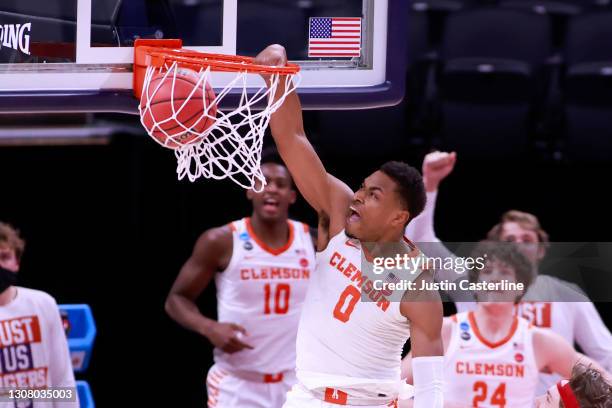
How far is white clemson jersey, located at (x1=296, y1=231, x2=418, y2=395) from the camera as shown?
3.94 m

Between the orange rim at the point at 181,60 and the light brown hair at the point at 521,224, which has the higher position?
the orange rim at the point at 181,60

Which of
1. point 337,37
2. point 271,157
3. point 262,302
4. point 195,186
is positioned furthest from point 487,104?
point 337,37

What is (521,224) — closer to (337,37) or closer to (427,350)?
(337,37)

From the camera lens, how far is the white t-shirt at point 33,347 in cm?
511

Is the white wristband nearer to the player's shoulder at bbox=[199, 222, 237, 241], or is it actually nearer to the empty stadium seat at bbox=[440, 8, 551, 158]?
the player's shoulder at bbox=[199, 222, 237, 241]

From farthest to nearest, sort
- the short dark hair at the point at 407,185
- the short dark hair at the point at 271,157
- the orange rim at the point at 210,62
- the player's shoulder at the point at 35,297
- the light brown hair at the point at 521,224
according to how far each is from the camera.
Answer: the short dark hair at the point at 271,157, the light brown hair at the point at 521,224, the player's shoulder at the point at 35,297, the short dark hair at the point at 407,185, the orange rim at the point at 210,62

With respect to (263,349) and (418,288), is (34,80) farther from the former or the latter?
(263,349)

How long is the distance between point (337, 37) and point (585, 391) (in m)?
1.71

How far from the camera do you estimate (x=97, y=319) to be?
6.71 meters

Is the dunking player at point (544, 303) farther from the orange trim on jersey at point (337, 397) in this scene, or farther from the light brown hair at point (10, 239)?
the light brown hair at point (10, 239)

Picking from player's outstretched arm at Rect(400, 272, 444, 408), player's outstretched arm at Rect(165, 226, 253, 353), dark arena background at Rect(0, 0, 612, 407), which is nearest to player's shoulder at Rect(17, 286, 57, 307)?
player's outstretched arm at Rect(165, 226, 253, 353)

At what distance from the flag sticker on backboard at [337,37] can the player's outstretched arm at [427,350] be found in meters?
1.03

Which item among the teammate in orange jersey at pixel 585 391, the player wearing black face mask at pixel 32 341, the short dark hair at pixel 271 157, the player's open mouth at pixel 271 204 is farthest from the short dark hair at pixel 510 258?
the player wearing black face mask at pixel 32 341

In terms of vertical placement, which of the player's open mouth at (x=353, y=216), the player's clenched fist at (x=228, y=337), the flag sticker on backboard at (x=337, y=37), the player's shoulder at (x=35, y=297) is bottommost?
the player's clenched fist at (x=228, y=337)
